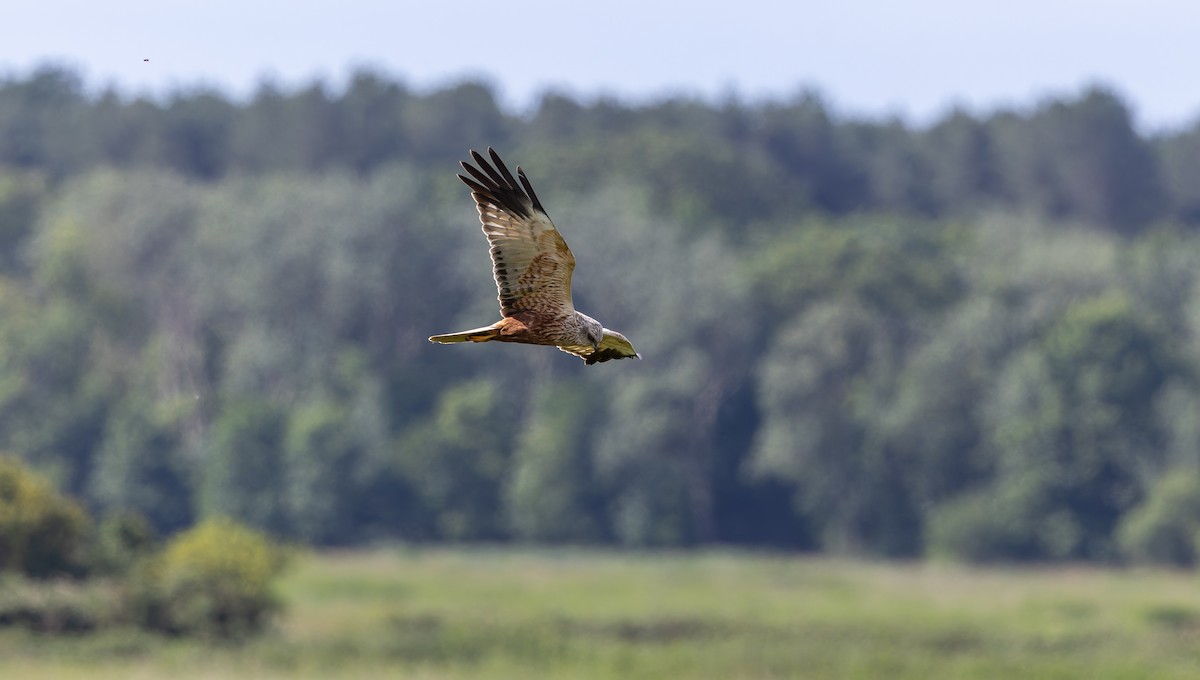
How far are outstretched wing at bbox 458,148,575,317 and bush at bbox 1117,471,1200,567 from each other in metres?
55.2

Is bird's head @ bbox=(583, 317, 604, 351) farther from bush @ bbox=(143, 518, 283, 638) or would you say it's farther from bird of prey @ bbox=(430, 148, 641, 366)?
bush @ bbox=(143, 518, 283, 638)

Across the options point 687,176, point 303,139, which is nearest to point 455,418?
point 687,176

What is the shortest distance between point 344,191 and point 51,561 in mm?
49534

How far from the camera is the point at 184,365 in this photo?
85500mm

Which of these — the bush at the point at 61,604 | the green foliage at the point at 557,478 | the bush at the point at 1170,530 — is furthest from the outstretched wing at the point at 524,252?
the green foliage at the point at 557,478

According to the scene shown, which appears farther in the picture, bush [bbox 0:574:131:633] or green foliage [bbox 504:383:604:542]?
green foliage [bbox 504:383:604:542]

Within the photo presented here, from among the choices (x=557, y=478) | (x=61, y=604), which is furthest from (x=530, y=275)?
(x=557, y=478)

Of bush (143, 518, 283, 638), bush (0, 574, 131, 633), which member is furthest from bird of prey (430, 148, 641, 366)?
bush (143, 518, 283, 638)

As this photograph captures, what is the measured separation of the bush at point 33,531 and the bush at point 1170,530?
36.5 meters

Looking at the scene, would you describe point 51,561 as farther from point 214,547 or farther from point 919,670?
point 919,670

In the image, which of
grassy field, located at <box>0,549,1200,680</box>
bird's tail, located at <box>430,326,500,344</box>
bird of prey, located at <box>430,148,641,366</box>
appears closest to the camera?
bird's tail, located at <box>430,326,500,344</box>

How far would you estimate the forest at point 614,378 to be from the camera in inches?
2980

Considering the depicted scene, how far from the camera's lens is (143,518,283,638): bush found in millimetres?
41281

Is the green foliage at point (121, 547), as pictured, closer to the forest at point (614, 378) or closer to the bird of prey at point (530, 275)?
the bird of prey at point (530, 275)
